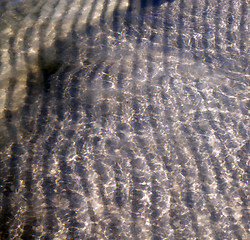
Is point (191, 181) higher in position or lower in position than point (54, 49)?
lower

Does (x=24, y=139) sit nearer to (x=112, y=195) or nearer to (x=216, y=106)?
(x=112, y=195)

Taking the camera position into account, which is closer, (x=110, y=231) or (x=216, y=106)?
(x=110, y=231)

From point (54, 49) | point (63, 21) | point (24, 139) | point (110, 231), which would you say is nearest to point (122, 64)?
point (54, 49)

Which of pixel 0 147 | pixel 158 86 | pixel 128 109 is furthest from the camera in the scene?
pixel 158 86

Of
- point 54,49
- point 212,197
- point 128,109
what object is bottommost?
point 212,197

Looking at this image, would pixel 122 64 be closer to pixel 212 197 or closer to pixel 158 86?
pixel 158 86

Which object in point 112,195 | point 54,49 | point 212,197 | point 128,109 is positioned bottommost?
point 212,197

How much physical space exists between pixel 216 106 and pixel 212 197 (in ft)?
5.71

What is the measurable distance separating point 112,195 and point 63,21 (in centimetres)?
428

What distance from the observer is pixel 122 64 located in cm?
546

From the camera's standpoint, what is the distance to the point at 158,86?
16.9 feet

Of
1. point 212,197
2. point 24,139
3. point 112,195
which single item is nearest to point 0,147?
point 24,139

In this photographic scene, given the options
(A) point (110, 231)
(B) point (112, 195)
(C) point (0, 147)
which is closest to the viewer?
(A) point (110, 231)

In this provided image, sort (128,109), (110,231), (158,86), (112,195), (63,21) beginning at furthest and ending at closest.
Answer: (63,21) → (158,86) → (128,109) → (112,195) → (110,231)
